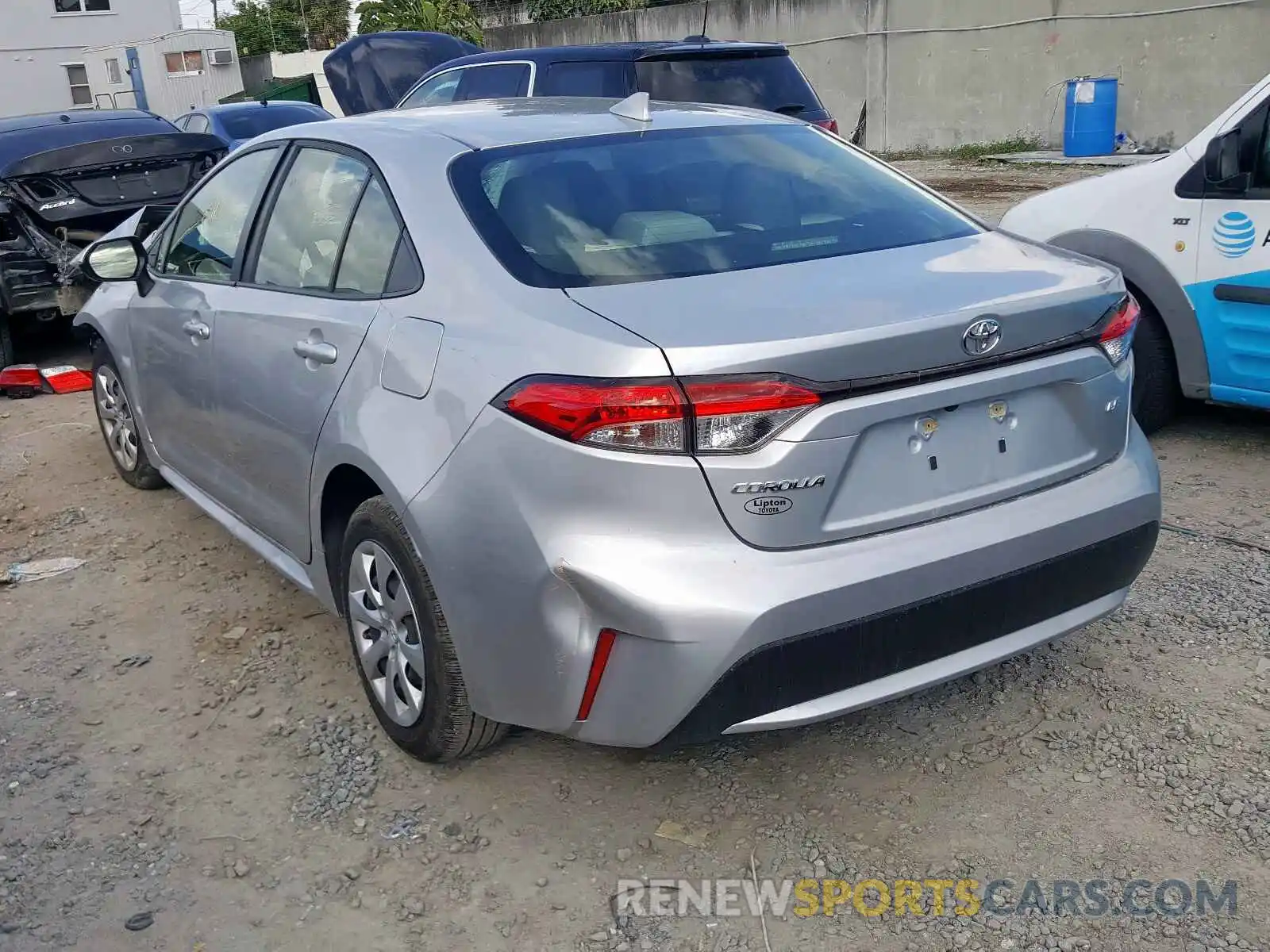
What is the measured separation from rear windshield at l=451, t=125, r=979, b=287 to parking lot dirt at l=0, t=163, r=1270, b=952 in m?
1.29

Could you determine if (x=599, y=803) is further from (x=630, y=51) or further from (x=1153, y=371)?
(x=630, y=51)

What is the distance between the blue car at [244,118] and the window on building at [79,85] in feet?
83.1

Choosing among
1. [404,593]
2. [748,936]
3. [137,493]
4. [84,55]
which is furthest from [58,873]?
[84,55]

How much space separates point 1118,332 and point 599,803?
173 cm

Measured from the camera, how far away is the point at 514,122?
3.52m

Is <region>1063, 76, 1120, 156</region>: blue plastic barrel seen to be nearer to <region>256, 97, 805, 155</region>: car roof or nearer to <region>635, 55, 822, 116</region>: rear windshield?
<region>635, 55, 822, 116</region>: rear windshield

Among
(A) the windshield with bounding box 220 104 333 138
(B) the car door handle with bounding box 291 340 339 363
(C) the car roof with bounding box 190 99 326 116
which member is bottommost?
(B) the car door handle with bounding box 291 340 339 363

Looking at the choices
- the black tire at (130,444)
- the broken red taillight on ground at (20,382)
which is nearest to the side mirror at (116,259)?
the black tire at (130,444)

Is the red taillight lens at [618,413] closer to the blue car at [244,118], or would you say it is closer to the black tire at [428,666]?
the black tire at [428,666]

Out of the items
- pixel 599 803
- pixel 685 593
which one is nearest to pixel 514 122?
pixel 685 593

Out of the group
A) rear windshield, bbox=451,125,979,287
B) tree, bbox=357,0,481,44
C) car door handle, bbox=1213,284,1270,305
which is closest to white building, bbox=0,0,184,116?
tree, bbox=357,0,481,44

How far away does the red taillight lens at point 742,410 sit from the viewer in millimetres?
2424

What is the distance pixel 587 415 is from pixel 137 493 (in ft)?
12.6

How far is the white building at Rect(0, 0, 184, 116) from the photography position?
34.4 meters
